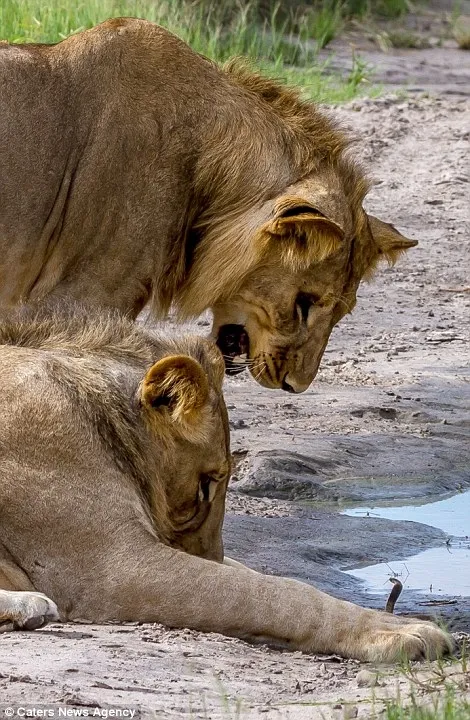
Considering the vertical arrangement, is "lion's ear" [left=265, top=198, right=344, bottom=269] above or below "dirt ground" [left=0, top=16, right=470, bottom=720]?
above

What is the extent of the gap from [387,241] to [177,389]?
2.06 meters

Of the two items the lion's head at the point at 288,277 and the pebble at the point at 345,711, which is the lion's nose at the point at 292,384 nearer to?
the lion's head at the point at 288,277

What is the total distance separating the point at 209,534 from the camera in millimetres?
4727

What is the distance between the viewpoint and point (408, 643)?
4230 mm

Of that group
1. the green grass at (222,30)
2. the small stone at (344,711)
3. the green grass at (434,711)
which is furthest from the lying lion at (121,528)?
the green grass at (222,30)

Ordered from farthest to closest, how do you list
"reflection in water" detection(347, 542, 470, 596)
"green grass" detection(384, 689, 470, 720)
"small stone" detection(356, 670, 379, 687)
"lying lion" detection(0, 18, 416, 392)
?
"lying lion" detection(0, 18, 416, 392)
"reflection in water" detection(347, 542, 470, 596)
"small stone" detection(356, 670, 379, 687)
"green grass" detection(384, 689, 470, 720)

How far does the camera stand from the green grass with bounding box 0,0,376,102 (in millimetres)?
10866

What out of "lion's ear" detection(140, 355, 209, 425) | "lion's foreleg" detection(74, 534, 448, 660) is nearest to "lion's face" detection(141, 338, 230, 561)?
"lion's ear" detection(140, 355, 209, 425)

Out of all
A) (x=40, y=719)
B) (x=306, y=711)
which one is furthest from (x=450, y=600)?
(x=40, y=719)

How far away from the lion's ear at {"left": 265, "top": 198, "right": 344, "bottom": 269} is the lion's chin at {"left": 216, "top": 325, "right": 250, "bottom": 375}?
0.40 metres

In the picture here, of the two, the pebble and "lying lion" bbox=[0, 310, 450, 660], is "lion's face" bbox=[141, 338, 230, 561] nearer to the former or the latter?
"lying lion" bbox=[0, 310, 450, 660]

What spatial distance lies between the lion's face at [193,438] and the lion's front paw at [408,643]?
0.65 metres

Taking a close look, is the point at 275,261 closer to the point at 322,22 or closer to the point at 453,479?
the point at 453,479

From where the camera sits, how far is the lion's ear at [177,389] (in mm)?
4355
